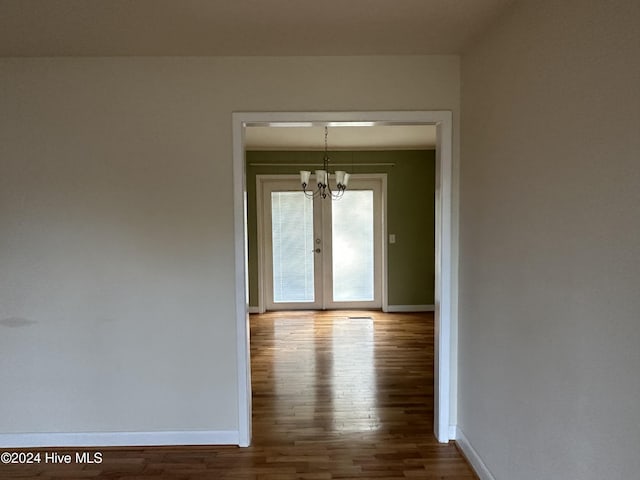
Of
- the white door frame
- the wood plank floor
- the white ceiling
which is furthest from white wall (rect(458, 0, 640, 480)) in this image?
the white ceiling

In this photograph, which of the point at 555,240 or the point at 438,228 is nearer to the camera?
the point at 555,240

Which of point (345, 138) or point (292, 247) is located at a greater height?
point (345, 138)

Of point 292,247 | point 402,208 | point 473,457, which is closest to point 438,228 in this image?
point 473,457

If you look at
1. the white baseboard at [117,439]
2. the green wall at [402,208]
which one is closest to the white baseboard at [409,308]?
the green wall at [402,208]

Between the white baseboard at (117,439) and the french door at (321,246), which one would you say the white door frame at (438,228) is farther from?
the french door at (321,246)

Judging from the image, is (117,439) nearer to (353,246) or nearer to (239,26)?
(239,26)

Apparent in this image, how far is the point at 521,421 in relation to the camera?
183 centimetres

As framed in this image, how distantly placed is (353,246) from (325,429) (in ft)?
11.8

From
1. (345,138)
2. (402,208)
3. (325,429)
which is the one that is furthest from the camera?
(402,208)

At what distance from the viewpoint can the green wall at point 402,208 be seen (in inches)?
233

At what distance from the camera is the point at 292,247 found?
6.11 m

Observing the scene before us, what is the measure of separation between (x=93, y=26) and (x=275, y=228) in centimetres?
415

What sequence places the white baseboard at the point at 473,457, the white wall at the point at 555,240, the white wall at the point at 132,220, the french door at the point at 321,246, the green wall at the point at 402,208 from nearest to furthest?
the white wall at the point at 555,240 → the white baseboard at the point at 473,457 → the white wall at the point at 132,220 → the green wall at the point at 402,208 → the french door at the point at 321,246

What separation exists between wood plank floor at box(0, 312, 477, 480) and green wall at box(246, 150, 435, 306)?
1.58 m
